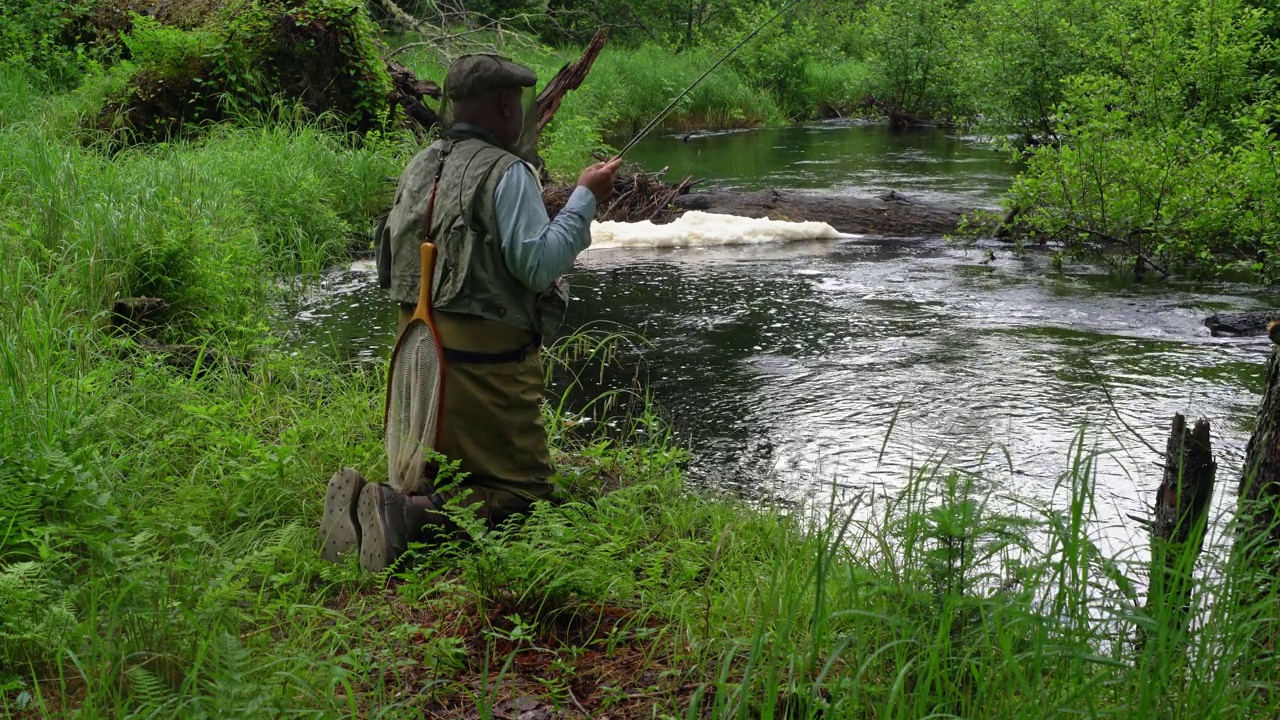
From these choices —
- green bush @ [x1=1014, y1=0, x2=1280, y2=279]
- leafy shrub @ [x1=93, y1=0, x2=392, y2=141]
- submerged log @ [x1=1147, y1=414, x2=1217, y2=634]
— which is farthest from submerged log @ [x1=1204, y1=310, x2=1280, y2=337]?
leafy shrub @ [x1=93, y1=0, x2=392, y2=141]

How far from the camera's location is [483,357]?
3430 mm

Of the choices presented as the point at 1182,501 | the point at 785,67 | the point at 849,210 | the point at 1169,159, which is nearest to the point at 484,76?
the point at 1182,501

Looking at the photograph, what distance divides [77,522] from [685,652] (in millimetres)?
1660

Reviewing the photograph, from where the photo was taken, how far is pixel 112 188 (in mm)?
6688

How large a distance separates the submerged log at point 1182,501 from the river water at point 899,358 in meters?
0.39

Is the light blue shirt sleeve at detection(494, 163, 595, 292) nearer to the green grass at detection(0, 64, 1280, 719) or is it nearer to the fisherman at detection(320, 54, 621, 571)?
the fisherman at detection(320, 54, 621, 571)

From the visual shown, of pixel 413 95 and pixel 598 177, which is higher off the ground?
pixel 413 95

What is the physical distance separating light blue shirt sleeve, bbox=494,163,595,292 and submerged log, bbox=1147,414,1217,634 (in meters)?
1.65

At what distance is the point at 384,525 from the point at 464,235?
87 centimetres

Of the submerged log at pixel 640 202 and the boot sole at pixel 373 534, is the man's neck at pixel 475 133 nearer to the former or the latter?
the boot sole at pixel 373 534

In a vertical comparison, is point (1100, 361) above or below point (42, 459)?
below

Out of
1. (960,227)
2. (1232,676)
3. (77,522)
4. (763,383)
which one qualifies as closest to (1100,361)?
(763,383)

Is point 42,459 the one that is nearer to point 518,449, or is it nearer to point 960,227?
point 518,449

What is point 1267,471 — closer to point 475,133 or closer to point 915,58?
point 475,133
